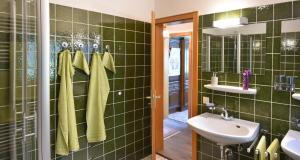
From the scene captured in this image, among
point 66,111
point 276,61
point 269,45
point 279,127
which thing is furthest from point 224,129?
point 66,111

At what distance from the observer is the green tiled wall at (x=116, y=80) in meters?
2.04

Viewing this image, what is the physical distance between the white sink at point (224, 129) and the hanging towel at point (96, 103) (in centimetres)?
92

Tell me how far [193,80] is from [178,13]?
2.75 ft

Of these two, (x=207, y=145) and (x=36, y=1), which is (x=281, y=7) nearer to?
(x=207, y=145)

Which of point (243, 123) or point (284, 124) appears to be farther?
point (243, 123)

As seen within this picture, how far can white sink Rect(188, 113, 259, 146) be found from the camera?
174 centimetres

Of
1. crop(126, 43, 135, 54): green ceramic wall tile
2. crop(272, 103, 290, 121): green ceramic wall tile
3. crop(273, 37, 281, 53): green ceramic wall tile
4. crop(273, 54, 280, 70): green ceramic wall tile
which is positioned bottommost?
crop(272, 103, 290, 121): green ceramic wall tile

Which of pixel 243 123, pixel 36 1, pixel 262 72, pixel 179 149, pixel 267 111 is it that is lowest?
pixel 179 149

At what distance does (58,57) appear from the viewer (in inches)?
79.0

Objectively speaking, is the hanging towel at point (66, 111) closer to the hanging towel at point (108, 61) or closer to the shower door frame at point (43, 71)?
the hanging towel at point (108, 61)

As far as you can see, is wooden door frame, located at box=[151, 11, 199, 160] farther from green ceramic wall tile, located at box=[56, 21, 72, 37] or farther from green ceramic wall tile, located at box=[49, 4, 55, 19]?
green ceramic wall tile, located at box=[49, 4, 55, 19]

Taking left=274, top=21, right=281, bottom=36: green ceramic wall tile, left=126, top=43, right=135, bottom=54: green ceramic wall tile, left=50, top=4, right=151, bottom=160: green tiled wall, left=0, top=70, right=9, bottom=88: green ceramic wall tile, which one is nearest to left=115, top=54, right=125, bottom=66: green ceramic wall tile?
left=50, top=4, right=151, bottom=160: green tiled wall

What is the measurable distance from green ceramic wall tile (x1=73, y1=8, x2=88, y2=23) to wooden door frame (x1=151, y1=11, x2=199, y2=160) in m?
0.72

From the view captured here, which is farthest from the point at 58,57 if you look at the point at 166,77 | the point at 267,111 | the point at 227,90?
the point at 166,77
